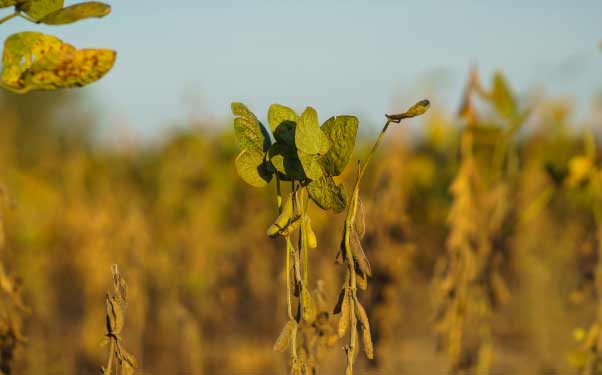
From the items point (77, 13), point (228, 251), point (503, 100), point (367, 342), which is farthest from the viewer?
point (228, 251)

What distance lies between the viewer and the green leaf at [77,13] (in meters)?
0.83

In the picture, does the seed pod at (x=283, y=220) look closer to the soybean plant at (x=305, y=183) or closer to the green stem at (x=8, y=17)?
the soybean plant at (x=305, y=183)

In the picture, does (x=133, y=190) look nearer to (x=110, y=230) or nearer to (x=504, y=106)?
(x=110, y=230)

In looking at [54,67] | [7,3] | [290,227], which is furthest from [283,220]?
[7,3]

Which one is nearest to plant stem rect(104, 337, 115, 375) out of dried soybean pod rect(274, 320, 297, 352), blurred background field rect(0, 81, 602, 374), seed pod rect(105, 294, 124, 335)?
seed pod rect(105, 294, 124, 335)

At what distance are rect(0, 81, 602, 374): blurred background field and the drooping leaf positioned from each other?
1991 mm

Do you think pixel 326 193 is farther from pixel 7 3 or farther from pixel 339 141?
pixel 7 3

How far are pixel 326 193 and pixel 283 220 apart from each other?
8cm

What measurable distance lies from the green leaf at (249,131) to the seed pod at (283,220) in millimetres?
94

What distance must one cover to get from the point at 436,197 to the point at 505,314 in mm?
1522

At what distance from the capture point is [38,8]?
2.98ft

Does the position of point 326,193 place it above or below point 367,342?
above

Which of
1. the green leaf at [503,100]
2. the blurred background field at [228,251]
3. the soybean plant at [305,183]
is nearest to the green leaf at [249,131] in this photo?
the soybean plant at [305,183]

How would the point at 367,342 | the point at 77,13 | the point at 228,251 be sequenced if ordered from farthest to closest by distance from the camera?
the point at 228,251, the point at 367,342, the point at 77,13
